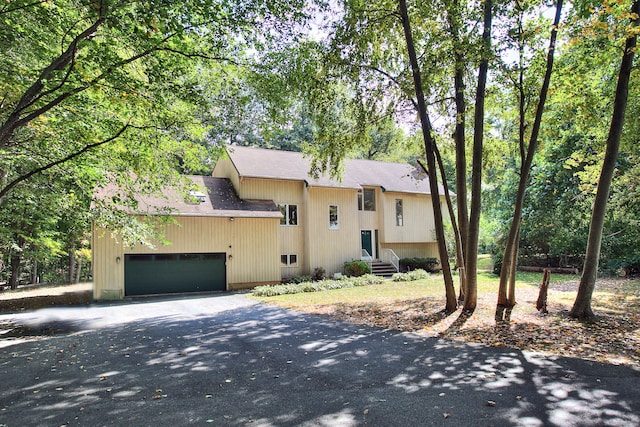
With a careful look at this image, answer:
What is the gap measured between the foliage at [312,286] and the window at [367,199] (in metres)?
5.10

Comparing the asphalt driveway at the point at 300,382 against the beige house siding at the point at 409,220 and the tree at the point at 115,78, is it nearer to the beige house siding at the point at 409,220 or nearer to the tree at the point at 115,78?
the tree at the point at 115,78

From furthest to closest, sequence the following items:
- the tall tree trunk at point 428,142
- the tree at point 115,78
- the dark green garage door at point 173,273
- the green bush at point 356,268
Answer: the green bush at point 356,268 → the dark green garage door at point 173,273 → the tall tree trunk at point 428,142 → the tree at point 115,78

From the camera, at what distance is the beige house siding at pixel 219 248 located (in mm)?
15469

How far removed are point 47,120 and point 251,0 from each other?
20.5 ft

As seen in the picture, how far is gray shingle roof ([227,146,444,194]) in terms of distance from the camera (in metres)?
20.3

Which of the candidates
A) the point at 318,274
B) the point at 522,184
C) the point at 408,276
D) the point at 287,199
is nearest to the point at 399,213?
the point at 408,276

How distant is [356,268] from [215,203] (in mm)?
8093

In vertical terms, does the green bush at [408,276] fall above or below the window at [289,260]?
below

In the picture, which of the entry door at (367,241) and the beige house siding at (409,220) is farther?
the entry door at (367,241)

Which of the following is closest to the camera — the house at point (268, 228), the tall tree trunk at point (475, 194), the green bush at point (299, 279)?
the tall tree trunk at point (475, 194)

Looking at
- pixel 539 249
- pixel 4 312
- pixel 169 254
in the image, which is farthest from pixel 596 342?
pixel 539 249

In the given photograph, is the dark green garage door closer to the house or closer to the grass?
the house

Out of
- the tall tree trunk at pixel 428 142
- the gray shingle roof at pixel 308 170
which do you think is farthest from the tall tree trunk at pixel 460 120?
the gray shingle roof at pixel 308 170

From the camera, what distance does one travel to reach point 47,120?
32.8 feet
